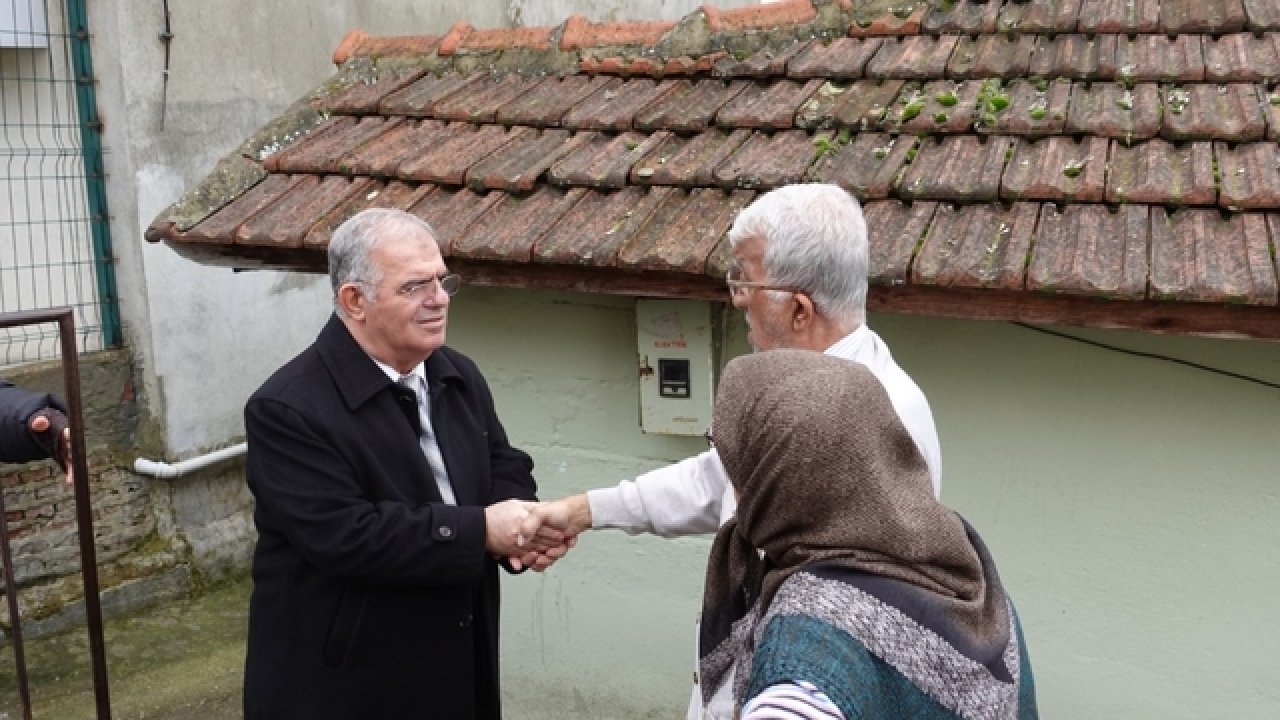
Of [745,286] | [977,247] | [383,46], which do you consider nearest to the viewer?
[745,286]

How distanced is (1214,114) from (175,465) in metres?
5.96

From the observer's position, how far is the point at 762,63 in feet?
13.9

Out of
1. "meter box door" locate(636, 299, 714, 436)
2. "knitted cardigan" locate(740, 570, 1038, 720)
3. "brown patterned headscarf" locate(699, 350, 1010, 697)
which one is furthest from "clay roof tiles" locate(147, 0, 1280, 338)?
"knitted cardigan" locate(740, 570, 1038, 720)

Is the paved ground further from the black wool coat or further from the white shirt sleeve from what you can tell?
the white shirt sleeve

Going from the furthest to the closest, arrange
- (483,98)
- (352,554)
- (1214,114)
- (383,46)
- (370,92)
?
(383,46), (370,92), (483,98), (1214,114), (352,554)

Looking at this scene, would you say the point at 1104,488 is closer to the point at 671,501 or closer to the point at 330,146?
the point at 671,501

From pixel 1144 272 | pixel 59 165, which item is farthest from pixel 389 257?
pixel 59 165

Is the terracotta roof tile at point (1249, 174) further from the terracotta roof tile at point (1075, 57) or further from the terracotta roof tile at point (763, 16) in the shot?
the terracotta roof tile at point (763, 16)

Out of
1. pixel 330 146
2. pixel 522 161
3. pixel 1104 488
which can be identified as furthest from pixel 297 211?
pixel 1104 488

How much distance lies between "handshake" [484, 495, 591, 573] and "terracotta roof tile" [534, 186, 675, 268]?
0.88m

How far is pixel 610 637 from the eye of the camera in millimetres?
4352

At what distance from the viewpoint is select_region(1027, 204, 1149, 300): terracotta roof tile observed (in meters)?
2.92

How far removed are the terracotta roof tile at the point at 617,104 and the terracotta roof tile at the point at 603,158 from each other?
0.15 feet

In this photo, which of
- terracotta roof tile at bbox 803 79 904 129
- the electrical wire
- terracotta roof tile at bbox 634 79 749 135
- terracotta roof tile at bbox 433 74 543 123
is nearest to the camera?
the electrical wire
